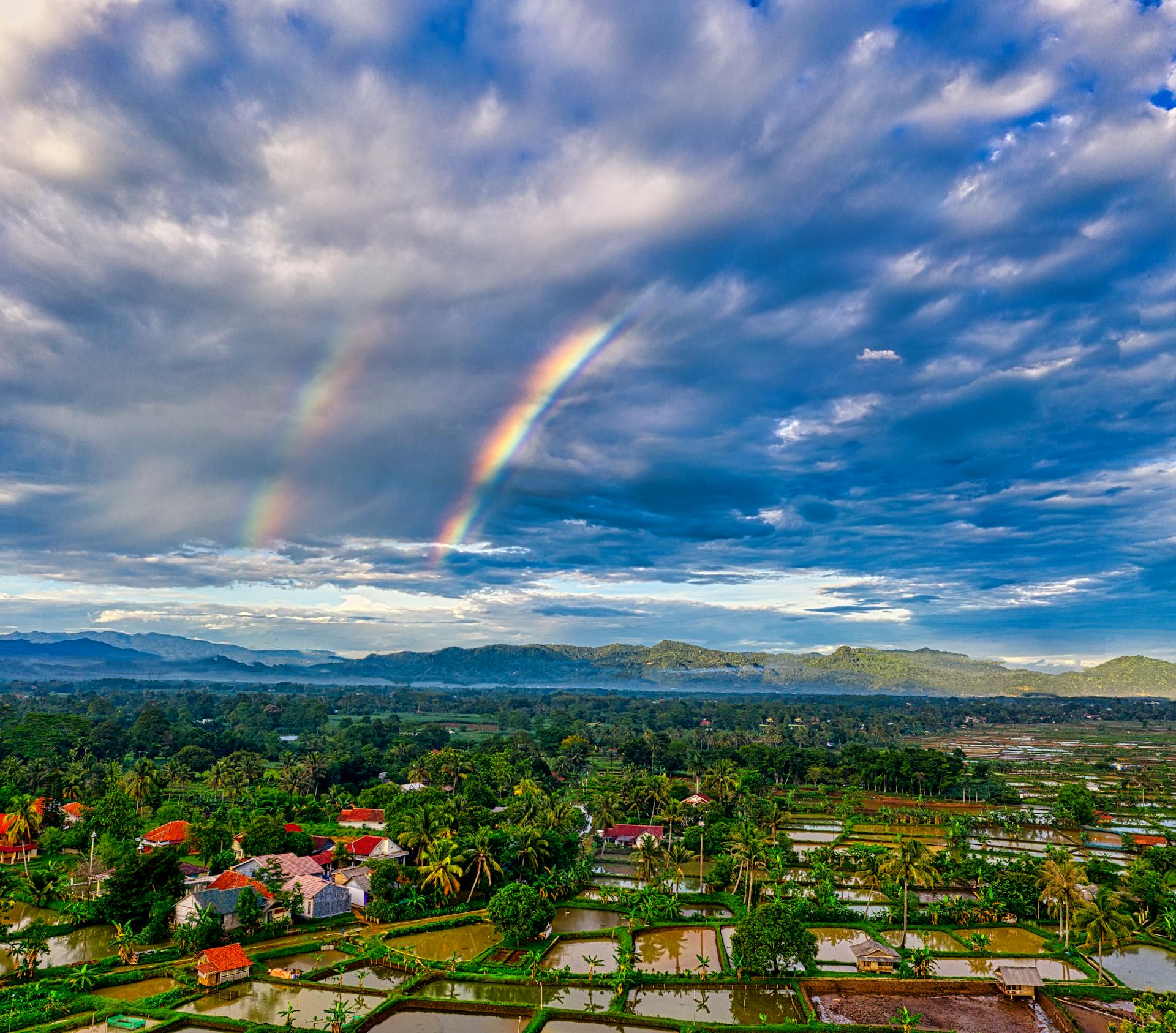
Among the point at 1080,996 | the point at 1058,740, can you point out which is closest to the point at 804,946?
the point at 1080,996

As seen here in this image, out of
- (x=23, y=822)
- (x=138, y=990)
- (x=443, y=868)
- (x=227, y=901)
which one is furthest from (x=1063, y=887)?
(x=23, y=822)

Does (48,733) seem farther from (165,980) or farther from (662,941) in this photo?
(662,941)

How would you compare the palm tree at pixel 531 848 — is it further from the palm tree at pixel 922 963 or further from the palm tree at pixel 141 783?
the palm tree at pixel 141 783

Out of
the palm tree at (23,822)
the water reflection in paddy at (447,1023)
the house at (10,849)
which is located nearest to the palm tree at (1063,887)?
the water reflection in paddy at (447,1023)

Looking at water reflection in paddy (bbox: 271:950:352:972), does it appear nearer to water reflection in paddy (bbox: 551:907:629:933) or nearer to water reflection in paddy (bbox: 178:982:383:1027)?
water reflection in paddy (bbox: 178:982:383:1027)

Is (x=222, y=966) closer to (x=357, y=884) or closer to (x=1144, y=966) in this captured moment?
(x=357, y=884)

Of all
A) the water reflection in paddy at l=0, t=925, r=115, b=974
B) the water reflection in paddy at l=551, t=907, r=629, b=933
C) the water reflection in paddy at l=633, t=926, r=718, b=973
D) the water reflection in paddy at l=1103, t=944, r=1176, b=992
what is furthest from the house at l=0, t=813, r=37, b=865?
the water reflection in paddy at l=1103, t=944, r=1176, b=992
